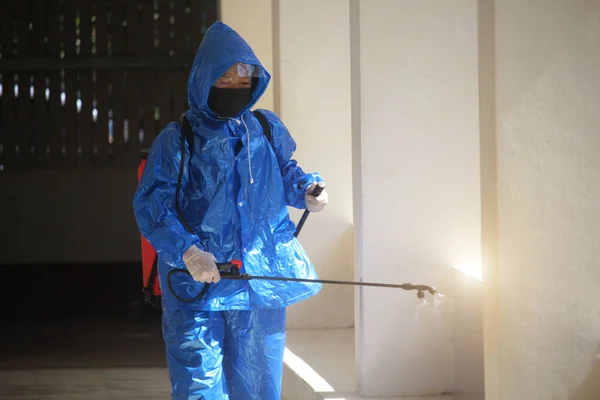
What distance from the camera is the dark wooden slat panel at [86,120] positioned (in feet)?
44.0

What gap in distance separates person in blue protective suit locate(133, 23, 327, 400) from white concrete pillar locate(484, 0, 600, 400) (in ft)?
2.49

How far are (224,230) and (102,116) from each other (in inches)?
393

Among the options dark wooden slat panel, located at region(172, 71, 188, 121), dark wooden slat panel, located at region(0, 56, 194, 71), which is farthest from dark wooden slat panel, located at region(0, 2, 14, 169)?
dark wooden slat panel, located at region(172, 71, 188, 121)

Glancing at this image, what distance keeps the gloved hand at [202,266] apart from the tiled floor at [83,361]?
2985mm

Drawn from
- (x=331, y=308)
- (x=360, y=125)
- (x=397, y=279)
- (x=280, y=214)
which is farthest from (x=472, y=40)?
(x=331, y=308)

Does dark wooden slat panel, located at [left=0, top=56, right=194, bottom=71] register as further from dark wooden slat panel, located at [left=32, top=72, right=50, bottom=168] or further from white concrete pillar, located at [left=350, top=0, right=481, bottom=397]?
white concrete pillar, located at [left=350, top=0, right=481, bottom=397]

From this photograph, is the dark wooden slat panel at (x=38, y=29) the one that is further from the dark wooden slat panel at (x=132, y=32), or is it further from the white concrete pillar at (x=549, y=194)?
the white concrete pillar at (x=549, y=194)

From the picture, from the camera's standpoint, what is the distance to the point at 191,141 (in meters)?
3.84

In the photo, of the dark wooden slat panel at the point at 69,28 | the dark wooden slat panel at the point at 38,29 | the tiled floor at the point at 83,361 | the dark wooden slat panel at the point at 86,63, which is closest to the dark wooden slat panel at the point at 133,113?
the dark wooden slat panel at the point at 86,63

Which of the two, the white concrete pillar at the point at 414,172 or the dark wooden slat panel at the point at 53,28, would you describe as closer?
the white concrete pillar at the point at 414,172

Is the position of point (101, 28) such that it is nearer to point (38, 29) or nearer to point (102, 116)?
point (38, 29)

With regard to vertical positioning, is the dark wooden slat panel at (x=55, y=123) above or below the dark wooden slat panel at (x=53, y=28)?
below

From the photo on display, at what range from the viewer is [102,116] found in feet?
44.3

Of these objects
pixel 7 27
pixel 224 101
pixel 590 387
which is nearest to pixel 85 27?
pixel 7 27
